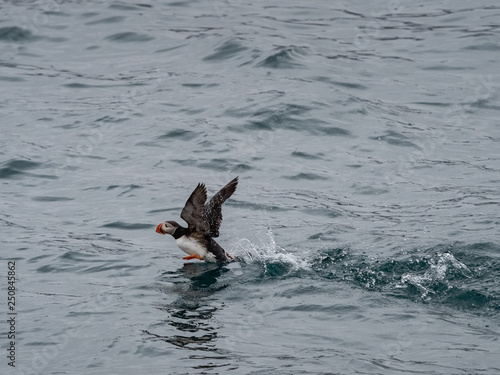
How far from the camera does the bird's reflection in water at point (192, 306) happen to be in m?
8.29

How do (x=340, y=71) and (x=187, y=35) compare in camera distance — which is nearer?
(x=340, y=71)

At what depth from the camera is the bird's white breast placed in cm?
1064

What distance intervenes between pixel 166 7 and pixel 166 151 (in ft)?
30.0

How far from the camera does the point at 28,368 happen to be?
7887 millimetres

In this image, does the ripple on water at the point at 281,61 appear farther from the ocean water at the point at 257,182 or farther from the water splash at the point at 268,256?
the water splash at the point at 268,256

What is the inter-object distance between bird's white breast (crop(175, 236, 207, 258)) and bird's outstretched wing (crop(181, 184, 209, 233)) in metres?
0.16

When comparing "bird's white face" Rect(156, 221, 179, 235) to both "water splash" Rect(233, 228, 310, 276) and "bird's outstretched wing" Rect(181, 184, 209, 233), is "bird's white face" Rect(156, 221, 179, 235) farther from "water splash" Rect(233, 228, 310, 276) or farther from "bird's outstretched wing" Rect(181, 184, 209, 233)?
"water splash" Rect(233, 228, 310, 276)

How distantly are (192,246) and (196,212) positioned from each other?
1.47ft

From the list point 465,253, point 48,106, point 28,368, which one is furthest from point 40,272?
point 48,106

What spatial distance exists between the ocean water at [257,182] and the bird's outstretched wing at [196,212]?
1.74 feet

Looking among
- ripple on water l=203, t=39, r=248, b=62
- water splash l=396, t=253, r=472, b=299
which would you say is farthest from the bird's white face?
ripple on water l=203, t=39, r=248, b=62

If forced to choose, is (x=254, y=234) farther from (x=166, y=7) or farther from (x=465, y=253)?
(x=166, y=7)

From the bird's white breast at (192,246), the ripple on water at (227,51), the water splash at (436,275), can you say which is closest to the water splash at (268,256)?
the bird's white breast at (192,246)

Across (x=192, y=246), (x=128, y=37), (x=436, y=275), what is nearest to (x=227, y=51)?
(x=128, y=37)
